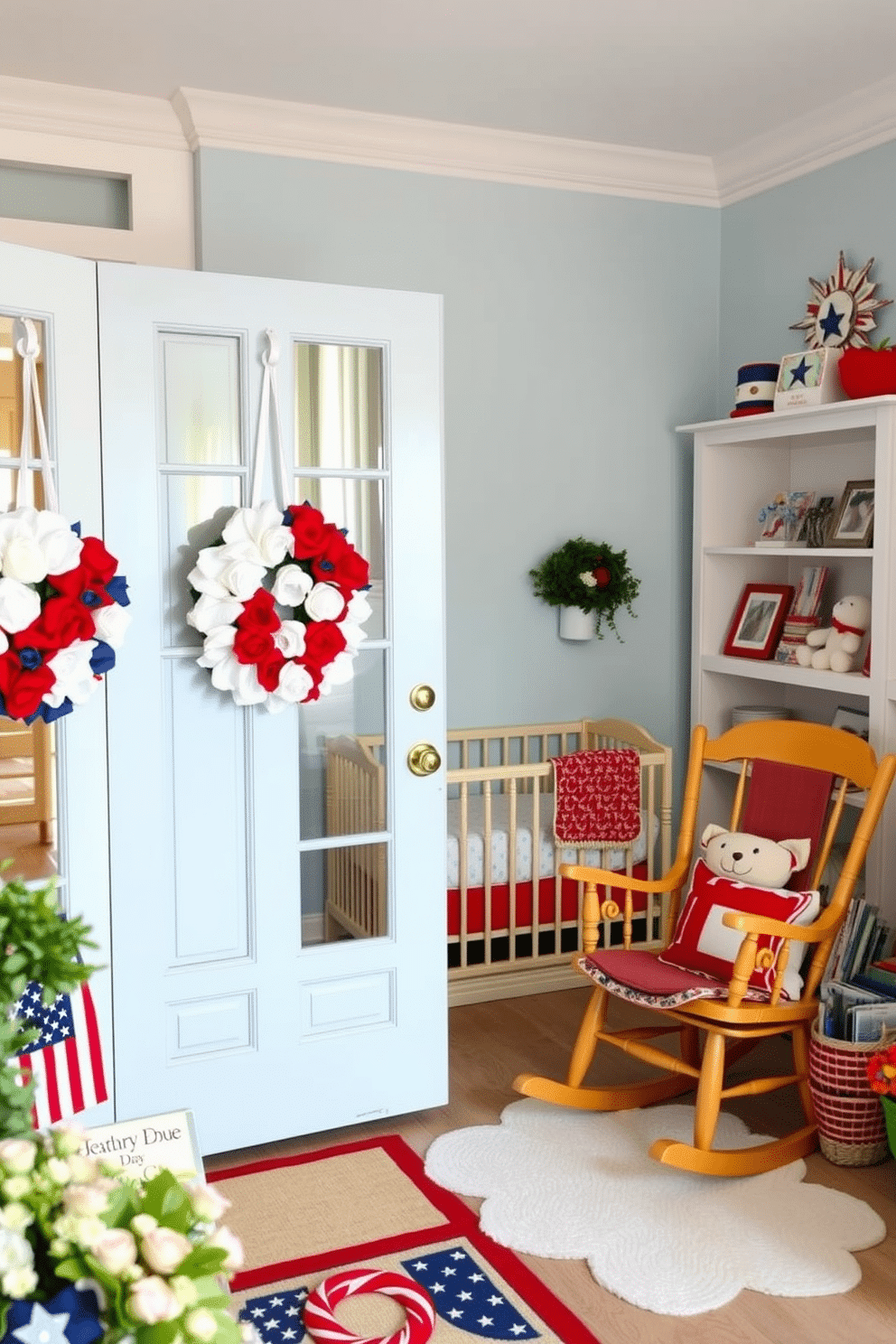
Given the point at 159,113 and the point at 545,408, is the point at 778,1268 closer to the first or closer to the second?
the point at 545,408

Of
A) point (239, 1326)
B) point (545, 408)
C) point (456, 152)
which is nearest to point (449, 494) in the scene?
point (545, 408)

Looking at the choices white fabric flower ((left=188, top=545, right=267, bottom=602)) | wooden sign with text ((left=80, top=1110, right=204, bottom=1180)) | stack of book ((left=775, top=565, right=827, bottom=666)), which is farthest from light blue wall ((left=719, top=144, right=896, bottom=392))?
wooden sign with text ((left=80, top=1110, right=204, bottom=1180))

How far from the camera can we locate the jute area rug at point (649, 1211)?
2.43 m

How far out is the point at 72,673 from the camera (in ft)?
7.17

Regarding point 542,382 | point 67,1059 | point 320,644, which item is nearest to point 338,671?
point 320,644

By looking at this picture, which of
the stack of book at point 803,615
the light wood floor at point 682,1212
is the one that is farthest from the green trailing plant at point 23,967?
the stack of book at point 803,615

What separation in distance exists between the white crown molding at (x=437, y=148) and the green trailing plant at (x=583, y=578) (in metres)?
1.17

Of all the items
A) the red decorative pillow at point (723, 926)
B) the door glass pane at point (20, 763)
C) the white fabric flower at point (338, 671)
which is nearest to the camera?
the door glass pane at point (20, 763)

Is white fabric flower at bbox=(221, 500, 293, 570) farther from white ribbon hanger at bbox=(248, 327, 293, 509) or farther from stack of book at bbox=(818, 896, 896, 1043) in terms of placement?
stack of book at bbox=(818, 896, 896, 1043)

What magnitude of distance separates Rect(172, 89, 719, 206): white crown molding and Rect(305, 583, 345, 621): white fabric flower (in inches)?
66.5

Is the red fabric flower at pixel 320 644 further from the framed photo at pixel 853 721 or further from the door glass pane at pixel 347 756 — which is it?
the framed photo at pixel 853 721

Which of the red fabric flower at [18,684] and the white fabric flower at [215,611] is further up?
the white fabric flower at [215,611]

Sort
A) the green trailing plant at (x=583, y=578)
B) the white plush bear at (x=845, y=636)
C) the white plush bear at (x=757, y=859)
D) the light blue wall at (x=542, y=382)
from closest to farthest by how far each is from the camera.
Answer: the white plush bear at (x=757, y=859), the white plush bear at (x=845, y=636), the light blue wall at (x=542, y=382), the green trailing plant at (x=583, y=578)

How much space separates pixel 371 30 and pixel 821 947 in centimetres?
244
